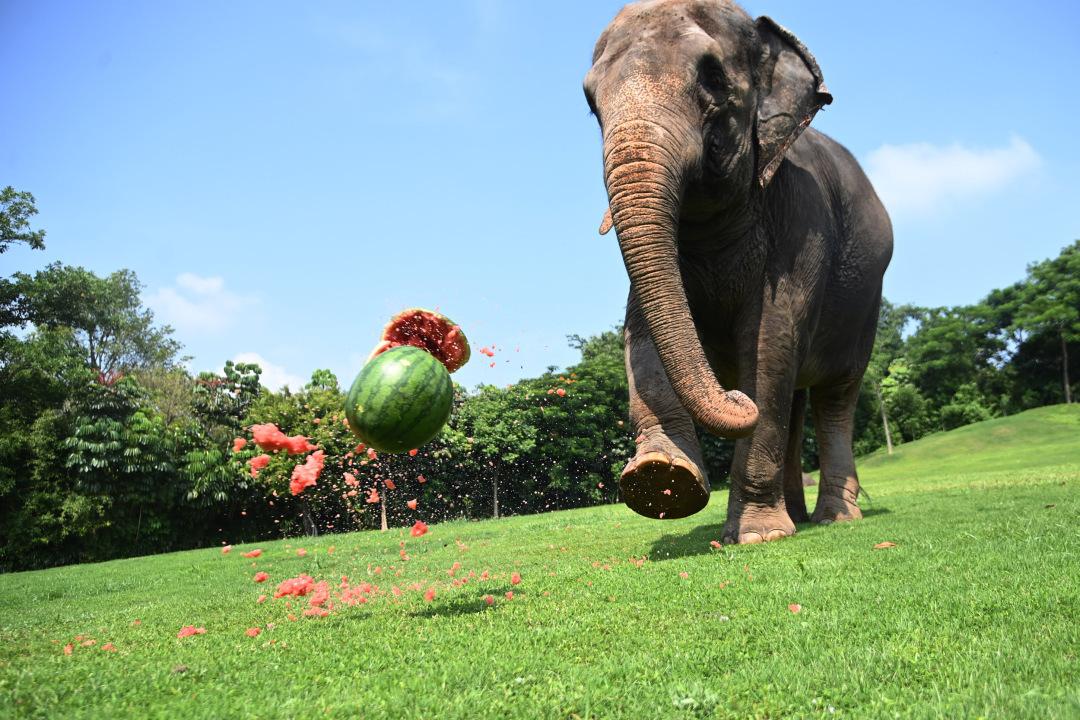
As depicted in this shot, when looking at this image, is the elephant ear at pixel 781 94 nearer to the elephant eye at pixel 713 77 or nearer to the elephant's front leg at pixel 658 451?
the elephant eye at pixel 713 77

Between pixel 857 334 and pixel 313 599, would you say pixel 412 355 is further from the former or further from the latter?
pixel 857 334

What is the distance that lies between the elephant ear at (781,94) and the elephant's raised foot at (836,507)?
4753 millimetres

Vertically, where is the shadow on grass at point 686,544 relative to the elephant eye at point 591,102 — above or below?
below

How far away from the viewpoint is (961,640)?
3.71m

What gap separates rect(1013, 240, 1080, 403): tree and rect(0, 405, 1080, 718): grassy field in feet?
180

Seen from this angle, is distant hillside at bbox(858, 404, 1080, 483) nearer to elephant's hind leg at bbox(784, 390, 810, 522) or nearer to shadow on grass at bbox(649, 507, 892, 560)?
elephant's hind leg at bbox(784, 390, 810, 522)

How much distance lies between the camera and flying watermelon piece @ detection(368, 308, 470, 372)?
5730mm

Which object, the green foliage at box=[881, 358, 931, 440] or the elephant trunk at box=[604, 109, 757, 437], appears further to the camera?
the green foliage at box=[881, 358, 931, 440]

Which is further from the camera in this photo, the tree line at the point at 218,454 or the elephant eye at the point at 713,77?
the tree line at the point at 218,454

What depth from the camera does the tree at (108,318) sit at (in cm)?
4253

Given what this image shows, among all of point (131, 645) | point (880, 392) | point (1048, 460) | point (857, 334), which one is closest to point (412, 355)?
point (131, 645)

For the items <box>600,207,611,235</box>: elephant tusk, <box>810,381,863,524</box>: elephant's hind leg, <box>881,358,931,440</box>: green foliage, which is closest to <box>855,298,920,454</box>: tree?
<box>881,358,931,440</box>: green foliage

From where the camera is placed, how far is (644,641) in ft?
13.5

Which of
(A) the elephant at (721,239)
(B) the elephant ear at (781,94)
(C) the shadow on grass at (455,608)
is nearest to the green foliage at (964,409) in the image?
(A) the elephant at (721,239)
